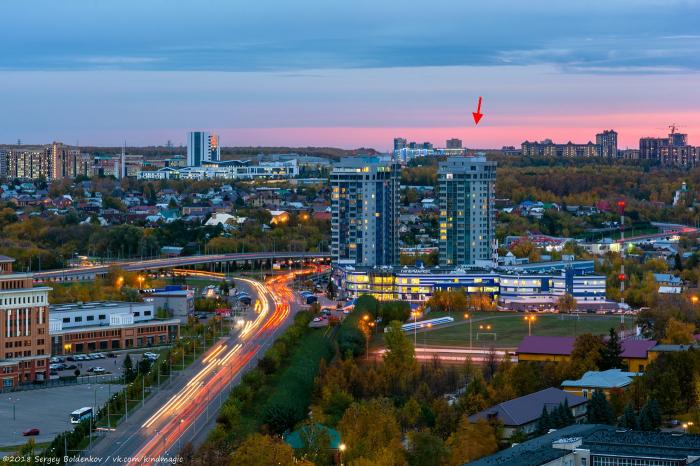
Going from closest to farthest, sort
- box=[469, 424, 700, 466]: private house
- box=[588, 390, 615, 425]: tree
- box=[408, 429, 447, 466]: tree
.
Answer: box=[469, 424, 700, 466]: private house, box=[408, 429, 447, 466]: tree, box=[588, 390, 615, 425]: tree

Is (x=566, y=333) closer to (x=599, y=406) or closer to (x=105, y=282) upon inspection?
(x=599, y=406)

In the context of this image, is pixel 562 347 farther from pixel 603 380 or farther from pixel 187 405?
pixel 187 405

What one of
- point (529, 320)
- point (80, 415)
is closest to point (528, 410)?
point (80, 415)

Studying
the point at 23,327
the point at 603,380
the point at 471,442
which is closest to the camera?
the point at 471,442

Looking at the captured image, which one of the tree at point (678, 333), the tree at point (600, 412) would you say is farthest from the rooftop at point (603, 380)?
the tree at point (678, 333)

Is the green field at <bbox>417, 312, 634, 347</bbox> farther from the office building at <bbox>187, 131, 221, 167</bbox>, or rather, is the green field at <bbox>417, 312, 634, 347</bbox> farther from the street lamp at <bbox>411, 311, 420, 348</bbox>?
the office building at <bbox>187, 131, 221, 167</bbox>

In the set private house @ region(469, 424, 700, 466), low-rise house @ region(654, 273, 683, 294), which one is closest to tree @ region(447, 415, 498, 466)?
private house @ region(469, 424, 700, 466)

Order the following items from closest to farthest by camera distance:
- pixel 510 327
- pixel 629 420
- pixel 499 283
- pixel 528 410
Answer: pixel 629 420, pixel 528 410, pixel 510 327, pixel 499 283
